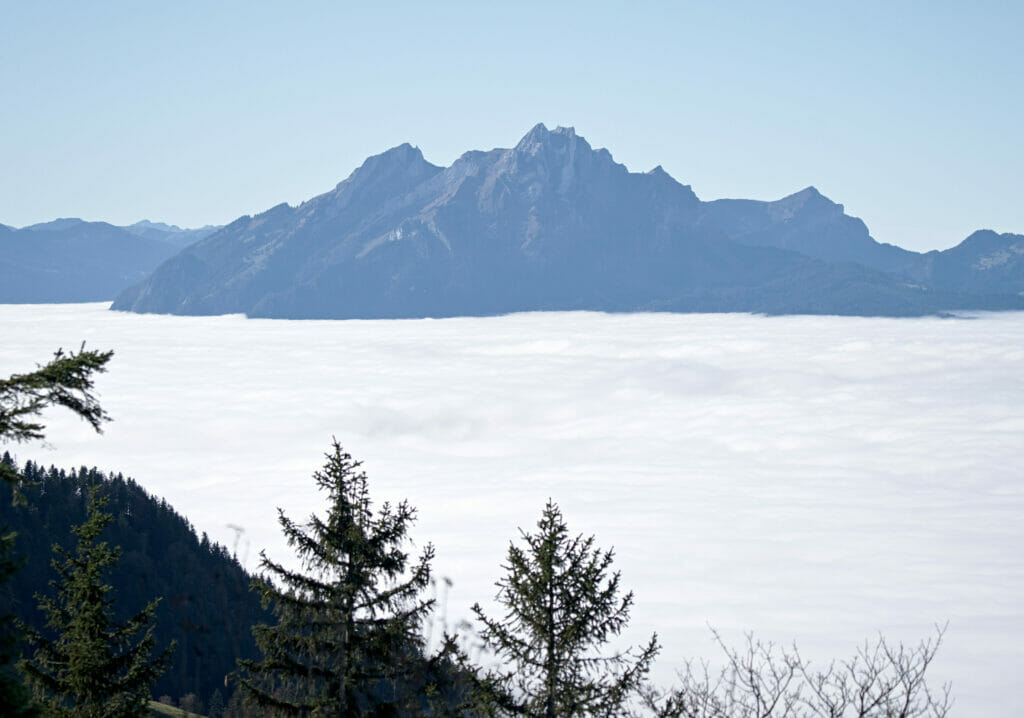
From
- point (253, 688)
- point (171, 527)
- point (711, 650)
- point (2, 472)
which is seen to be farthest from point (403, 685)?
point (711, 650)

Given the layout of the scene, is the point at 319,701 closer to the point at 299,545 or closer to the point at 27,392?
the point at 299,545

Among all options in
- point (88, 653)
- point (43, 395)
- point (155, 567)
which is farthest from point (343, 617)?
point (155, 567)

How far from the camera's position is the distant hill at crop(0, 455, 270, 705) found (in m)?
117

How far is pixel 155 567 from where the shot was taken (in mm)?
133875

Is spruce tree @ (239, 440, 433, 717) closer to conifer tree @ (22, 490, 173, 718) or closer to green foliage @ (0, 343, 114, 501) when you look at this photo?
conifer tree @ (22, 490, 173, 718)

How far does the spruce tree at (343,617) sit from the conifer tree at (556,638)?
1667 mm

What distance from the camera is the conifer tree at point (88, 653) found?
56.6 feet

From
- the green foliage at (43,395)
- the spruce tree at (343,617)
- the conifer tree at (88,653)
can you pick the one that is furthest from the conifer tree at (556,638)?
the green foliage at (43,395)

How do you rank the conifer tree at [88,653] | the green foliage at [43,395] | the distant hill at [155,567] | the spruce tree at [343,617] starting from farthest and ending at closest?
the distant hill at [155,567] → the spruce tree at [343,617] → the conifer tree at [88,653] → the green foliage at [43,395]

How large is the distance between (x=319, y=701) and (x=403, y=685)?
153 centimetres

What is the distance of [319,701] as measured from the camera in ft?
57.0

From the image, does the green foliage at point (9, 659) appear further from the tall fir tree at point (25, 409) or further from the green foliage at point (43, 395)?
the green foliage at point (43, 395)

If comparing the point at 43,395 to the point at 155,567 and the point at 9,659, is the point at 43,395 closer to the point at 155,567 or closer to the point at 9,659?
the point at 9,659

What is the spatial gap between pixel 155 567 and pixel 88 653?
12597cm
